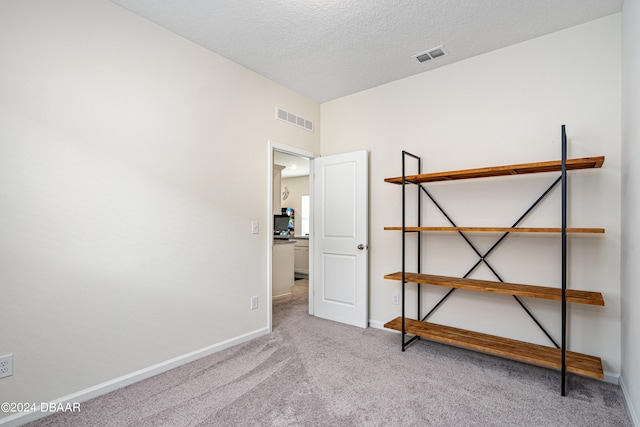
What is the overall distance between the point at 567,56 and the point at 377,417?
3101mm

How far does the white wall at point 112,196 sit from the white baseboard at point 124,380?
0.04m

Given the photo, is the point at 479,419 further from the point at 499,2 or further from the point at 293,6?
the point at 293,6

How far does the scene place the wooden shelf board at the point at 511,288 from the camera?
2.18 meters

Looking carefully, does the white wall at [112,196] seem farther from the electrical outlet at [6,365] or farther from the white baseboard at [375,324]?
the white baseboard at [375,324]

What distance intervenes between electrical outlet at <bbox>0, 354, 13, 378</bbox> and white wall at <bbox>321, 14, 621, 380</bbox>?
9.96 ft

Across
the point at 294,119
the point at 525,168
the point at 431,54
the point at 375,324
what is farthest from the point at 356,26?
the point at 375,324

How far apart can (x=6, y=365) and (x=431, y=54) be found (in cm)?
392

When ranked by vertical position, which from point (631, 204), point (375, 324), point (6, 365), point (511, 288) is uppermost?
point (631, 204)

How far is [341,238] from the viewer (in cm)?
381

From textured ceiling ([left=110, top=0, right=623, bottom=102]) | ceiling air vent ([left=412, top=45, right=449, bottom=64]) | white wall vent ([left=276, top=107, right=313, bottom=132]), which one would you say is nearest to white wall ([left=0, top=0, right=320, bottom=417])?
textured ceiling ([left=110, top=0, right=623, bottom=102])

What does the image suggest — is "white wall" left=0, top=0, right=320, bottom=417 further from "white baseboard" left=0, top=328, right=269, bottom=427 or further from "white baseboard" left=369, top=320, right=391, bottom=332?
"white baseboard" left=369, top=320, right=391, bottom=332

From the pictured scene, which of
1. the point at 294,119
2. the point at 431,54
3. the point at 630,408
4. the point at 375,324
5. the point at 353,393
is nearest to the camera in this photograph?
the point at 630,408

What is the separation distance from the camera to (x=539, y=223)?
8.71ft

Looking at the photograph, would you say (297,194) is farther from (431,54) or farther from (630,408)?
(630,408)
